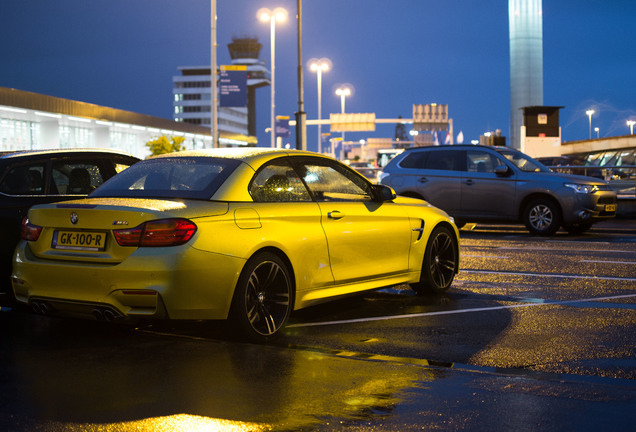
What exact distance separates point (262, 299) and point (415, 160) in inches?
463

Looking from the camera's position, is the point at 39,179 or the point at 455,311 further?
the point at 39,179

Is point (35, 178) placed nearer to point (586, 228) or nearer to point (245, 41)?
point (586, 228)

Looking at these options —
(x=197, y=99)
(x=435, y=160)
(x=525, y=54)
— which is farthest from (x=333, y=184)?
(x=197, y=99)

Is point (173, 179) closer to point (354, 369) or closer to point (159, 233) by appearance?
point (159, 233)

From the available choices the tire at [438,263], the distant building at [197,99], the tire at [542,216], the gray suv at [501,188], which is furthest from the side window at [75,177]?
the distant building at [197,99]

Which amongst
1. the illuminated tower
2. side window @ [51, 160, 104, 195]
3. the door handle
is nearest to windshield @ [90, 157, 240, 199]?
the door handle

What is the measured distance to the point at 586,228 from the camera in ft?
58.7

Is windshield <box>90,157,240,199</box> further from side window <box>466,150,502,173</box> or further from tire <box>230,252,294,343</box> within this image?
side window <box>466,150,502,173</box>

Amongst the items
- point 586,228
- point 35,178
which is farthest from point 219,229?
point 586,228

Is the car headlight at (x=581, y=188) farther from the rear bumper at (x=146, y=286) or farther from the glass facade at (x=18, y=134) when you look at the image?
the glass facade at (x=18, y=134)

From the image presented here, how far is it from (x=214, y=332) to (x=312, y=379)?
1.77 m

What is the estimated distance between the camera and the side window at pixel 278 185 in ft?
21.9

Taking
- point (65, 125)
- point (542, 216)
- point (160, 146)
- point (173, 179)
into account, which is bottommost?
point (542, 216)

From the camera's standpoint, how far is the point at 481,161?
17.0 m
